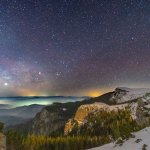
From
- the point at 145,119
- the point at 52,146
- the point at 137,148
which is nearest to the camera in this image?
the point at 137,148

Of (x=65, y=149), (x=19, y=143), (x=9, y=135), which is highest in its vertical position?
(x=9, y=135)

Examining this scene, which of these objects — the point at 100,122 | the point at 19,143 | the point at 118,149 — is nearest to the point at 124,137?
the point at 118,149

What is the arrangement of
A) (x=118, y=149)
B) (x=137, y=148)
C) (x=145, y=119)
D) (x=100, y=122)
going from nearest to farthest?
1. (x=137, y=148)
2. (x=118, y=149)
3. (x=145, y=119)
4. (x=100, y=122)

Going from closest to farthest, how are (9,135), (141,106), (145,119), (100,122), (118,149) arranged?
(118,149), (145,119), (141,106), (9,135), (100,122)

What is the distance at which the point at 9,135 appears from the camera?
171ft

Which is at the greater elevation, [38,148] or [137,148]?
[137,148]

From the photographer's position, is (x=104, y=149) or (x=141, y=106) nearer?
(x=104, y=149)

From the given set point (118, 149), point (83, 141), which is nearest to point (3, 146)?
point (118, 149)

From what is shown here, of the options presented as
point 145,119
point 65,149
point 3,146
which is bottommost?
point 65,149

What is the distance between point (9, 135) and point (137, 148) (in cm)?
4685

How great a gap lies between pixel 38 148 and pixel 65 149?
19229 millimetres

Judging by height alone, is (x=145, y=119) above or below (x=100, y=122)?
above

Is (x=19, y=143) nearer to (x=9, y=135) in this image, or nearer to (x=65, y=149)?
(x=9, y=135)

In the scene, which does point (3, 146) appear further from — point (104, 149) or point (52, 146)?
point (52, 146)
